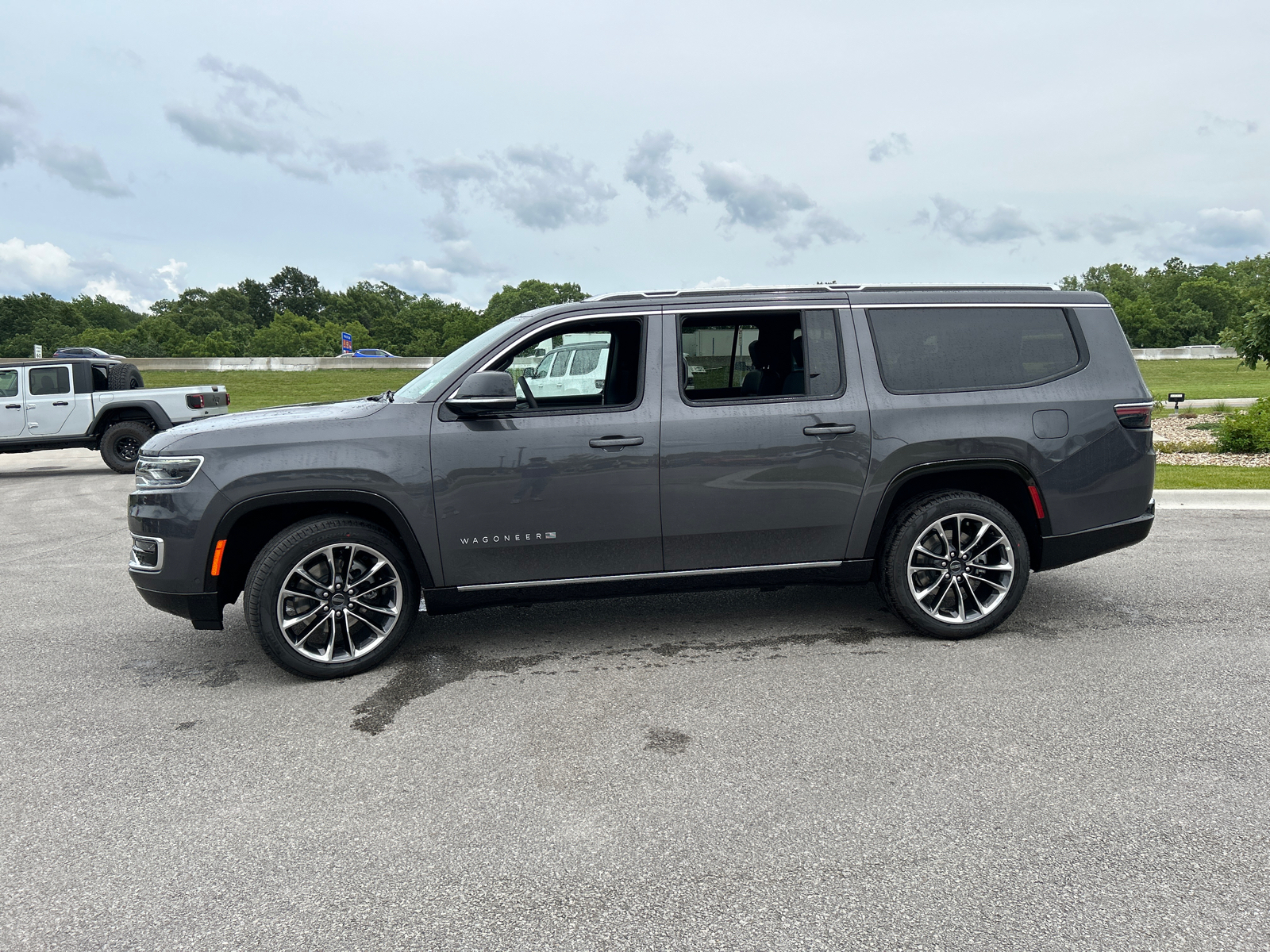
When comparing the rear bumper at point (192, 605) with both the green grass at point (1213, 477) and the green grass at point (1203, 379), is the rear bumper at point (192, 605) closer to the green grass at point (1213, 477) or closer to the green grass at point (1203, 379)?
the green grass at point (1213, 477)

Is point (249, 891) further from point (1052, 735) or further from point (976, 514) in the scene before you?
point (976, 514)

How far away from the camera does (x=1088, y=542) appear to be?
5.04m

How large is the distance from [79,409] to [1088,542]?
14.7m

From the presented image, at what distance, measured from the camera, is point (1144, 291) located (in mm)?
A: 131125

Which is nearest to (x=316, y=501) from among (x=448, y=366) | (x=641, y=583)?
(x=448, y=366)

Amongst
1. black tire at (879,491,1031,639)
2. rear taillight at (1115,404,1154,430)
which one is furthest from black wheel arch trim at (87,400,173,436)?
rear taillight at (1115,404,1154,430)

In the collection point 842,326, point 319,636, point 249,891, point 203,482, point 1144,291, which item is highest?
point 1144,291

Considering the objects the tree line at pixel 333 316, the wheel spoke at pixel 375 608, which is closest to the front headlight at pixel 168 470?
the wheel spoke at pixel 375 608

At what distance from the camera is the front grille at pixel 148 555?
14.3 feet

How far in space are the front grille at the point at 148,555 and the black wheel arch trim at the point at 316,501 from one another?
0.24 meters

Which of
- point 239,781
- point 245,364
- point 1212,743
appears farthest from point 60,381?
point 245,364

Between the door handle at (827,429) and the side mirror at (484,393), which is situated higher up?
the side mirror at (484,393)

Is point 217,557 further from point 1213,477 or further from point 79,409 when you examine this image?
point 79,409

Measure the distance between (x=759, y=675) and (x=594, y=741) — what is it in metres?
1.08
